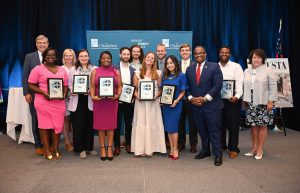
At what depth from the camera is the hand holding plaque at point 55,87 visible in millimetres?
3965

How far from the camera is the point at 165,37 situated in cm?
606

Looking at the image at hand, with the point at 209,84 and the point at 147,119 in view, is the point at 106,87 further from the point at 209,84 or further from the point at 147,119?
the point at 209,84

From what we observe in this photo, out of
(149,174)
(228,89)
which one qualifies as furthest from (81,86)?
(228,89)

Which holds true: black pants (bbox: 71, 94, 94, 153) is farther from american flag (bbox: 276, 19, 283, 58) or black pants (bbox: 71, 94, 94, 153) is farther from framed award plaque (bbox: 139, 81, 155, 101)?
american flag (bbox: 276, 19, 283, 58)

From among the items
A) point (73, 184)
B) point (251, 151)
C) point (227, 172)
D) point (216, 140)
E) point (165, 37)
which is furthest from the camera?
point (165, 37)

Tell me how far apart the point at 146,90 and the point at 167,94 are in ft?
0.94

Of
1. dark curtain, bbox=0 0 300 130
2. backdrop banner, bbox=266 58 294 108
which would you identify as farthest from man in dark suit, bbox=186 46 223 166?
dark curtain, bbox=0 0 300 130

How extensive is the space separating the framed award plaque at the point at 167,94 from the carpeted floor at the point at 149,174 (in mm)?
806

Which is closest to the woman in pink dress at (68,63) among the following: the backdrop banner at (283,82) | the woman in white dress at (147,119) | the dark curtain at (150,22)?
the woman in white dress at (147,119)

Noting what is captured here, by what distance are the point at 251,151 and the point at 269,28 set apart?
3.90 metres

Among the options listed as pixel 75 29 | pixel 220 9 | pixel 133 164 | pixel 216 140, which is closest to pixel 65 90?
pixel 133 164

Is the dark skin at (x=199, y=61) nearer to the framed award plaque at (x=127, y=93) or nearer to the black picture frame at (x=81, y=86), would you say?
the framed award plaque at (x=127, y=93)

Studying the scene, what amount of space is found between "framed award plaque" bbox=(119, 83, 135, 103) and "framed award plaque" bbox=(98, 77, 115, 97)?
25cm

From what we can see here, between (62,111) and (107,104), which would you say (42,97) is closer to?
(62,111)
